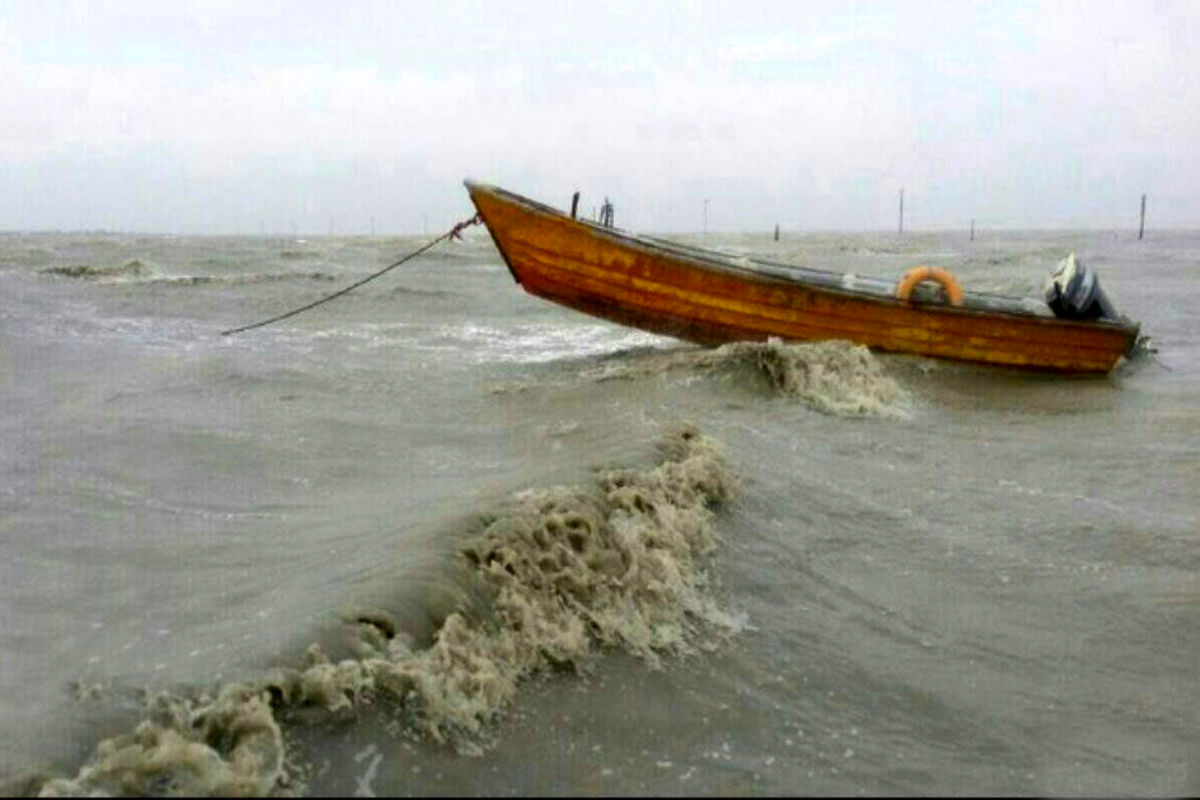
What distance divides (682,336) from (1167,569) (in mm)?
7344

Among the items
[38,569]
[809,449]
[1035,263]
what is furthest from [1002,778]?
[1035,263]

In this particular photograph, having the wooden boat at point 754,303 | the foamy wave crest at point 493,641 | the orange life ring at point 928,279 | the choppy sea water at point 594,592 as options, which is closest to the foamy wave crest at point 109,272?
the wooden boat at point 754,303

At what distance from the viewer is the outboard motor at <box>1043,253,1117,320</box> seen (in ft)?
37.5

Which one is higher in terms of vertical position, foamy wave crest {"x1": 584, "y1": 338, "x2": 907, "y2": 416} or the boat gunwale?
the boat gunwale

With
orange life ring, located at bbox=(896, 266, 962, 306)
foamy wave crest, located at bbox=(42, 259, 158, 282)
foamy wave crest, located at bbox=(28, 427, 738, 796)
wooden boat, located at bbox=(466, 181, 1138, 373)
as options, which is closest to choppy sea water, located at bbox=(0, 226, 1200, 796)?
foamy wave crest, located at bbox=(28, 427, 738, 796)

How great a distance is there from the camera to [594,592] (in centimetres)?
378

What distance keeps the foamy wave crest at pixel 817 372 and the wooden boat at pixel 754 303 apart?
2.05ft

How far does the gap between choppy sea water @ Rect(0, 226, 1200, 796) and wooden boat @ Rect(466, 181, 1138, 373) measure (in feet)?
5.93

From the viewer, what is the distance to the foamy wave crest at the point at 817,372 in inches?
367

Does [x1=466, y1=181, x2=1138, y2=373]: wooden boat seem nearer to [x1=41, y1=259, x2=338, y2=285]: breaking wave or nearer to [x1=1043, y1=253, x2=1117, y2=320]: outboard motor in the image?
[x1=1043, y1=253, x2=1117, y2=320]: outboard motor

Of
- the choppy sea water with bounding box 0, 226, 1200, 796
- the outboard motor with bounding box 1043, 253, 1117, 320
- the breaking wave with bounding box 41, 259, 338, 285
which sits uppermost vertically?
the outboard motor with bounding box 1043, 253, 1117, 320

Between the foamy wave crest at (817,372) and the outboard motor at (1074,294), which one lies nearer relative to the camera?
the foamy wave crest at (817,372)

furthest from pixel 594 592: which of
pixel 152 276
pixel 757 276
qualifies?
pixel 152 276

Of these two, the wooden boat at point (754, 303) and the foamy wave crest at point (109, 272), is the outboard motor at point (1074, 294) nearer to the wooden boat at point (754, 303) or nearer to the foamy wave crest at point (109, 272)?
the wooden boat at point (754, 303)
